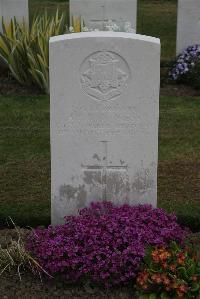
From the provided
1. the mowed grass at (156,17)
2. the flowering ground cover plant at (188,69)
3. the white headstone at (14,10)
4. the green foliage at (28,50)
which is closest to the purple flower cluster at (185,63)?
the flowering ground cover plant at (188,69)

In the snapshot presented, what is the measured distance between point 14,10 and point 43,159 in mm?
4027

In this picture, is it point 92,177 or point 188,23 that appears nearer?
point 92,177

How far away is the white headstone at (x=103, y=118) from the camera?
4.68 meters

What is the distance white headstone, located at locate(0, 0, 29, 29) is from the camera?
10.2 m

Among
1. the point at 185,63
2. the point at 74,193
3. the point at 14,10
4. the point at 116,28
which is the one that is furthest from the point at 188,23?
the point at 74,193

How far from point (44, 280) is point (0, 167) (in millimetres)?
2342

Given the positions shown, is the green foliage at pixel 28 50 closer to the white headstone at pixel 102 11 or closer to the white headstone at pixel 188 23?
the white headstone at pixel 102 11

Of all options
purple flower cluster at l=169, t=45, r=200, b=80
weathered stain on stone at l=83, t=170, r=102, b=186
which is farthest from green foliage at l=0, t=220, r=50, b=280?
purple flower cluster at l=169, t=45, r=200, b=80

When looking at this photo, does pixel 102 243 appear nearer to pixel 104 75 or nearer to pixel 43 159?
pixel 104 75

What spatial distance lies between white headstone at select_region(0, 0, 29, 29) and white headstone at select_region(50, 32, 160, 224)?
18.7 ft

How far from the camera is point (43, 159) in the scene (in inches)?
273

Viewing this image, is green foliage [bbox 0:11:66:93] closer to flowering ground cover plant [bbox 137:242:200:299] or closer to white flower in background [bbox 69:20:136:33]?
white flower in background [bbox 69:20:136:33]

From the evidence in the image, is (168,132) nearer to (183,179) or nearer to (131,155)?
(183,179)

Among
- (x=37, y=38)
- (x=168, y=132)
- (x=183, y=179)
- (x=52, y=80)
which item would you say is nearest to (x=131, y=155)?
(x=52, y=80)
